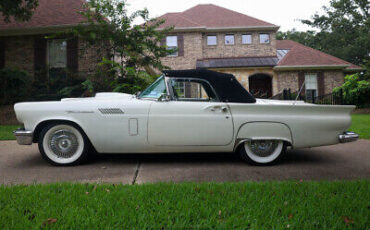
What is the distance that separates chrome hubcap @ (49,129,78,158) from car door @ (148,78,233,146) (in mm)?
1097

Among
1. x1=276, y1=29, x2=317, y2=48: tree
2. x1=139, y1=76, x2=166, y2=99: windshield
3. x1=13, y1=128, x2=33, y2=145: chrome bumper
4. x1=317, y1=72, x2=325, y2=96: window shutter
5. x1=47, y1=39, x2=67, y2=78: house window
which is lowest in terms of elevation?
x1=13, y1=128, x2=33, y2=145: chrome bumper

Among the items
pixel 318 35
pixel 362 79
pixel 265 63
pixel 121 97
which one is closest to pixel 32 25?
pixel 121 97

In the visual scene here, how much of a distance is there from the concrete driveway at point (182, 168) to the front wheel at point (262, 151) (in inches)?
4.4

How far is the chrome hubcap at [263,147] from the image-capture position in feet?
10.3

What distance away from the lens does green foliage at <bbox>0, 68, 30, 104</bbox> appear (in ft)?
31.9

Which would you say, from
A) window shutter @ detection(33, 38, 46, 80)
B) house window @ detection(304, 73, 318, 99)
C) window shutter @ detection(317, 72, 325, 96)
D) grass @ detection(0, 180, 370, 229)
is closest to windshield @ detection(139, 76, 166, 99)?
grass @ detection(0, 180, 370, 229)

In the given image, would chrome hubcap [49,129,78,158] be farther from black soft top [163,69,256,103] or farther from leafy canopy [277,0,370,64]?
leafy canopy [277,0,370,64]

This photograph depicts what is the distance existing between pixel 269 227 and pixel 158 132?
1.81 m

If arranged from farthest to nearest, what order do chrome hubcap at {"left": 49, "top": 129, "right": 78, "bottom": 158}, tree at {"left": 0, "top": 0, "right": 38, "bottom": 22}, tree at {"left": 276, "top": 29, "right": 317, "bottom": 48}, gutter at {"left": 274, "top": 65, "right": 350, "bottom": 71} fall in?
1. tree at {"left": 276, "top": 29, "right": 317, "bottom": 48}
2. gutter at {"left": 274, "top": 65, "right": 350, "bottom": 71}
3. tree at {"left": 0, "top": 0, "right": 38, "bottom": 22}
4. chrome hubcap at {"left": 49, "top": 129, "right": 78, "bottom": 158}

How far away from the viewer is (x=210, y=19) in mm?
18656

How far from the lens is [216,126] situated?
3.02 metres

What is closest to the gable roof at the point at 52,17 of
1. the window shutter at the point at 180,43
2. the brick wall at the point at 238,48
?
the window shutter at the point at 180,43

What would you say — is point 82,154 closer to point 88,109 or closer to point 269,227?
point 88,109

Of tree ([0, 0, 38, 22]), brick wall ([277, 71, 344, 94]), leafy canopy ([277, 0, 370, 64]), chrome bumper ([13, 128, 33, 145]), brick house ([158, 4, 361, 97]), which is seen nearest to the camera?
chrome bumper ([13, 128, 33, 145])
